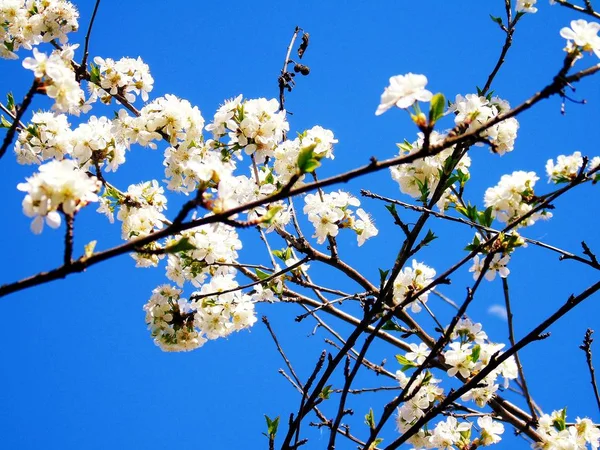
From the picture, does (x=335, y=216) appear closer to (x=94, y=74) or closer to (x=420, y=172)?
(x=420, y=172)

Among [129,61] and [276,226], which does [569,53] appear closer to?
[276,226]

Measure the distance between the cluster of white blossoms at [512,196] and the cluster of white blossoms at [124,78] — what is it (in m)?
2.51

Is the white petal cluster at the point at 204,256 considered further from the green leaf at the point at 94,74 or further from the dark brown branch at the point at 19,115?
the dark brown branch at the point at 19,115

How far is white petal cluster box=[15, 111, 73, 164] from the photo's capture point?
3602mm

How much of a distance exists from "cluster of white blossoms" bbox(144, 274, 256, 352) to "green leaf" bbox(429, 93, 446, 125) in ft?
7.85

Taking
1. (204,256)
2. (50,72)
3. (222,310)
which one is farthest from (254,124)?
(50,72)

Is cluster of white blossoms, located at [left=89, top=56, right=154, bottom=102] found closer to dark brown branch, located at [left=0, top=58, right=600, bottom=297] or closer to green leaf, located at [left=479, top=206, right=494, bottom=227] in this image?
green leaf, located at [left=479, top=206, right=494, bottom=227]

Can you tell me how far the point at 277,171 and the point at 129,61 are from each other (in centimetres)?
147

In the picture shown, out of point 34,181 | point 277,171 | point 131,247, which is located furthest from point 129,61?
point 131,247

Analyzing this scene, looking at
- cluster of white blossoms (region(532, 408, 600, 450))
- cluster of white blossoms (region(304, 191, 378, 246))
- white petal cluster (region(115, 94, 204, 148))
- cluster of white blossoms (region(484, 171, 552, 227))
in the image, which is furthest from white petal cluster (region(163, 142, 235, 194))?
cluster of white blossoms (region(532, 408, 600, 450))

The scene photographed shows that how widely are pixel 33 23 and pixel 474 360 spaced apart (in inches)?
153

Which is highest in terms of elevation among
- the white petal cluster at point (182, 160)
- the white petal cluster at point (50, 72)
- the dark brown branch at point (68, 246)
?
the white petal cluster at point (182, 160)

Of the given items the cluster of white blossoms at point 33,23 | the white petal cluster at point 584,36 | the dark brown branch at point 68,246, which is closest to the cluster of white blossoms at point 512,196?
the white petal cluster at point 584,36

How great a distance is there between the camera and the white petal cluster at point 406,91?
1.66 metres
